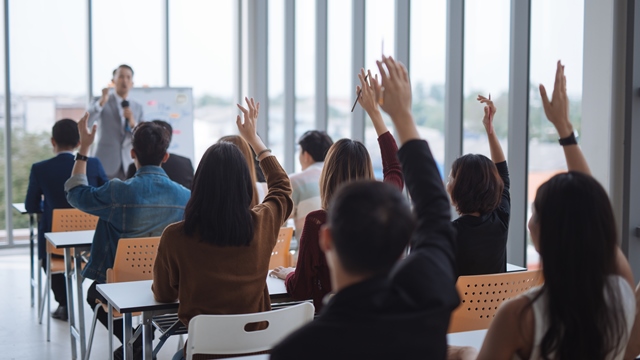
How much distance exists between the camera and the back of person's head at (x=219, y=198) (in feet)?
8.53

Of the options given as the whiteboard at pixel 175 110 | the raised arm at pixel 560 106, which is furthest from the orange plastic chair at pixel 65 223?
the raised arm at pixel 560 106

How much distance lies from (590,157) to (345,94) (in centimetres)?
377

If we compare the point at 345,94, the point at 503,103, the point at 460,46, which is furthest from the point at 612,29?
the point at 345,94

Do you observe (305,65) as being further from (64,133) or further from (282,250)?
(282,250)

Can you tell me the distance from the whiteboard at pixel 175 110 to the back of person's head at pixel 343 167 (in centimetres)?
549

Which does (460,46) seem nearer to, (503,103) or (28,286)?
(503,103)

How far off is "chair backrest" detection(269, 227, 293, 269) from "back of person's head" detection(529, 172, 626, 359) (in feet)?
8.26

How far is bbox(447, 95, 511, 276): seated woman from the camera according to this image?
294cm

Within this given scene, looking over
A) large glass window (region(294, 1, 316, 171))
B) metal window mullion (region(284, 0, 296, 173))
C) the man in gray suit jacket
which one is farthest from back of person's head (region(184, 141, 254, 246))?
metal window mullion (region(284, 0, 296, 173))

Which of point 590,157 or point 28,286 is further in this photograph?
point 28,286

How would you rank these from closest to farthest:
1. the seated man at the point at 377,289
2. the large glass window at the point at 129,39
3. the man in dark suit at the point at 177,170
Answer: the seated man at the point at 377,289 → the man in dark suit at the point at 177,170 → the large glass window at the point at 129,39

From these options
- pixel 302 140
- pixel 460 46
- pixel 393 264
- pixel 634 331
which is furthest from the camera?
pixel 460 46

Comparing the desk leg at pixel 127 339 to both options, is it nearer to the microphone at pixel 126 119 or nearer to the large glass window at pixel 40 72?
the microphone at pixel 126 119

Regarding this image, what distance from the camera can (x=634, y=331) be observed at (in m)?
2.02
